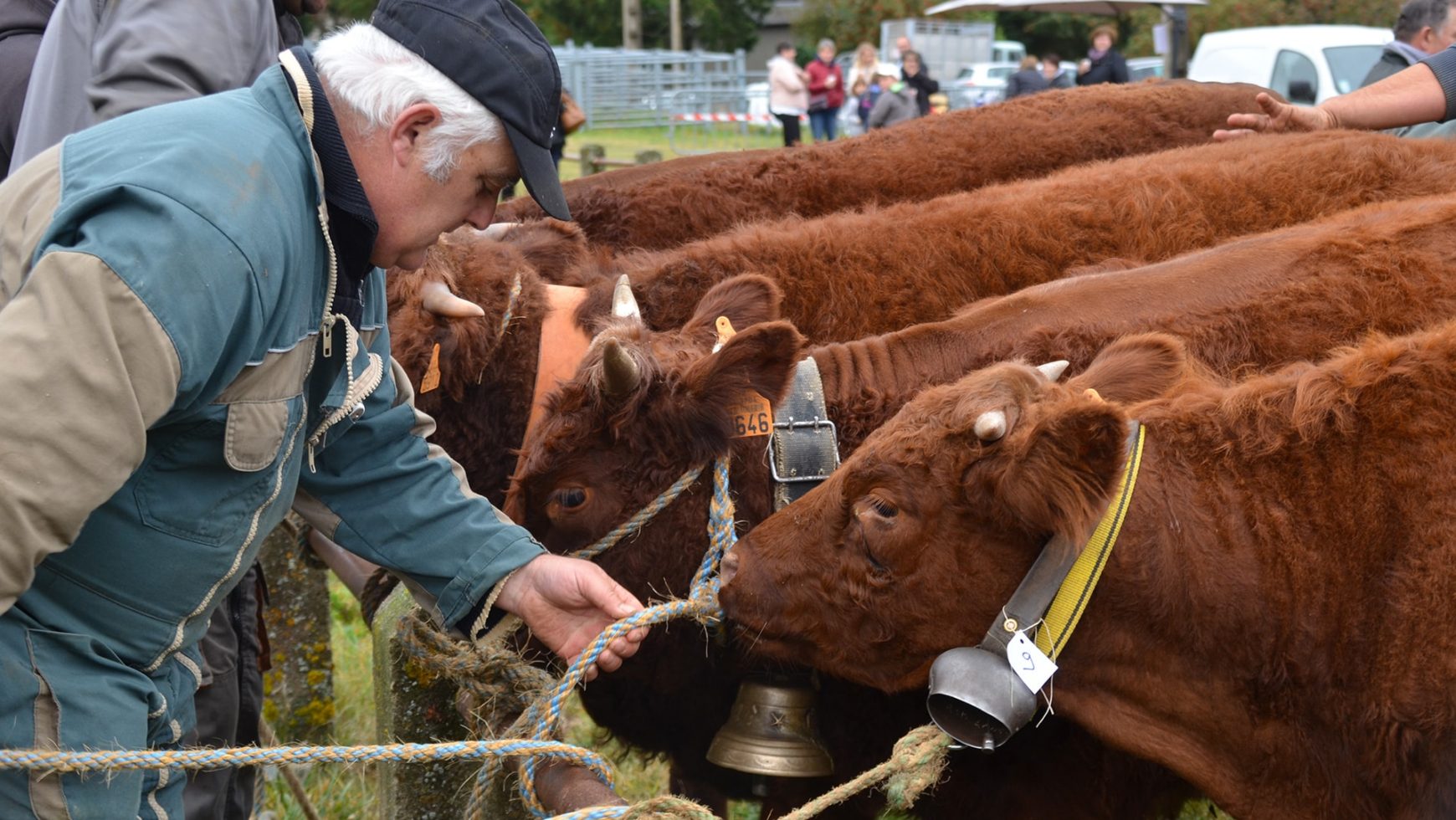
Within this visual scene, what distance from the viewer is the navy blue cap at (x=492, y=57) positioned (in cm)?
234

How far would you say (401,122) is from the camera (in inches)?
91.7

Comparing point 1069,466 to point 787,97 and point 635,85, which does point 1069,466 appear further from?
point 635,85

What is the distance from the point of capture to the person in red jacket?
863 inches

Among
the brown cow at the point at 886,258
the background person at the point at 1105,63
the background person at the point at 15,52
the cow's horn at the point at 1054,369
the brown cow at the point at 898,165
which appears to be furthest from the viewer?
the background person at the point at 1105,63

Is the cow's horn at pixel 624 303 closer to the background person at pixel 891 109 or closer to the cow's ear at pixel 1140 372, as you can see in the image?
the cow's ear at pixel 1140 372

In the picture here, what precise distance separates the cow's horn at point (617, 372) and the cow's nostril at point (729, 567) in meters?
0.57

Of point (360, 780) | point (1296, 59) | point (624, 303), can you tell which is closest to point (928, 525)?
point (624, 303)

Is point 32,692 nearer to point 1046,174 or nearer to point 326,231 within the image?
point 326,231

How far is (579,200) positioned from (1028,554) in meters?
4.10

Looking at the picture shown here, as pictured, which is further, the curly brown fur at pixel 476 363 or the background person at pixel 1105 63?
the background person at pixel 1105 63

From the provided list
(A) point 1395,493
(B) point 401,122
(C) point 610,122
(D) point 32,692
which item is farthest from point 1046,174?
(C) point 610,122

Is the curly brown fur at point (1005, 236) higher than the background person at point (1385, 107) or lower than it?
lower

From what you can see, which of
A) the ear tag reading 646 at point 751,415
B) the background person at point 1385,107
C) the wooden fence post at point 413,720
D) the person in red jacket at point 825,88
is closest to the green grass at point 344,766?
the wooden fence post at point 413,720

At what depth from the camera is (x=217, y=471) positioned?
2.28 m
